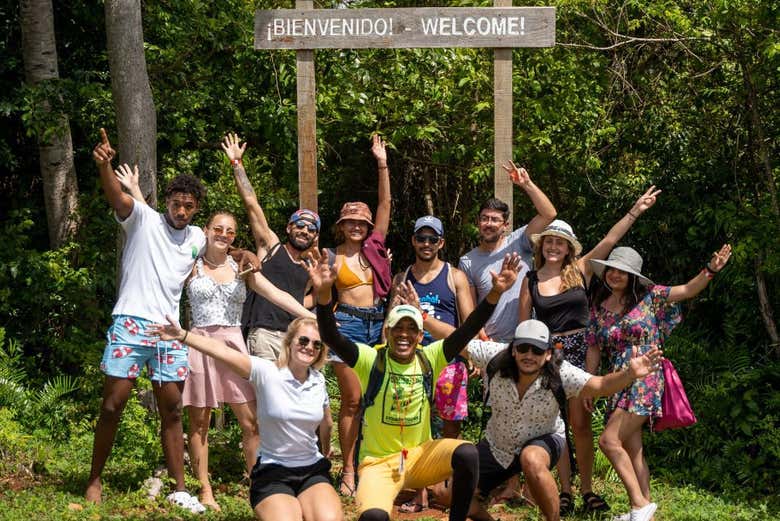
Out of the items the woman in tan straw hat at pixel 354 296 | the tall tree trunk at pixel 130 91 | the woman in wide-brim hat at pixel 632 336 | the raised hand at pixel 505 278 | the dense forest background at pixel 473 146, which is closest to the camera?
the raised hand at pixel 505 278

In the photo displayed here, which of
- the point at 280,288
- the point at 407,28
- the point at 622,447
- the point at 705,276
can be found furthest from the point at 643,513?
the point at 407,28

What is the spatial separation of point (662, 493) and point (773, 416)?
43.6 inches

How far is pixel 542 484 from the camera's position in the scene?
557cm

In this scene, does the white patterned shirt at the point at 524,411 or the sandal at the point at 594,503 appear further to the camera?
the sandal at the point at 594,503

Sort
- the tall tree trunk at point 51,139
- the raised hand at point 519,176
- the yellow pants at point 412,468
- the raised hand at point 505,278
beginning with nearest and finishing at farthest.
→ the raised hand at point 505,278 < the yellow pants at point 412,468 < the raised hand at point 519,176 < the tall tree trunk at point 51,139

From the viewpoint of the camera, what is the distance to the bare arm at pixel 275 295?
6285 mm

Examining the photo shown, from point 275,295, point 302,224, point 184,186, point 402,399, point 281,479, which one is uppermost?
point 184,186

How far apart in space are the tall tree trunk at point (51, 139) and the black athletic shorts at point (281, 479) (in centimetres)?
406

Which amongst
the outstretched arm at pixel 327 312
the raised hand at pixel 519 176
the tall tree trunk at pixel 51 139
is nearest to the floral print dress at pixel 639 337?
the raised hand at pixel 519 176

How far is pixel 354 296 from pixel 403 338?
1128 mm

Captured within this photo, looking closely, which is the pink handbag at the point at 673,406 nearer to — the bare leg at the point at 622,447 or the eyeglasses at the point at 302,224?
the bare leg at the point at 622,447

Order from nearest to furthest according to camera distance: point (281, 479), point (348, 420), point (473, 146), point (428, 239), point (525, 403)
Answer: point (281, 479) < point (525, 403) < point (428, 239) < point (348, 420) < point (473, 146)

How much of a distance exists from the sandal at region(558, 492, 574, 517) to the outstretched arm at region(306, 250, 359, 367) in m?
1.78

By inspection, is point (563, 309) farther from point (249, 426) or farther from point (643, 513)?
point (249, 426)
